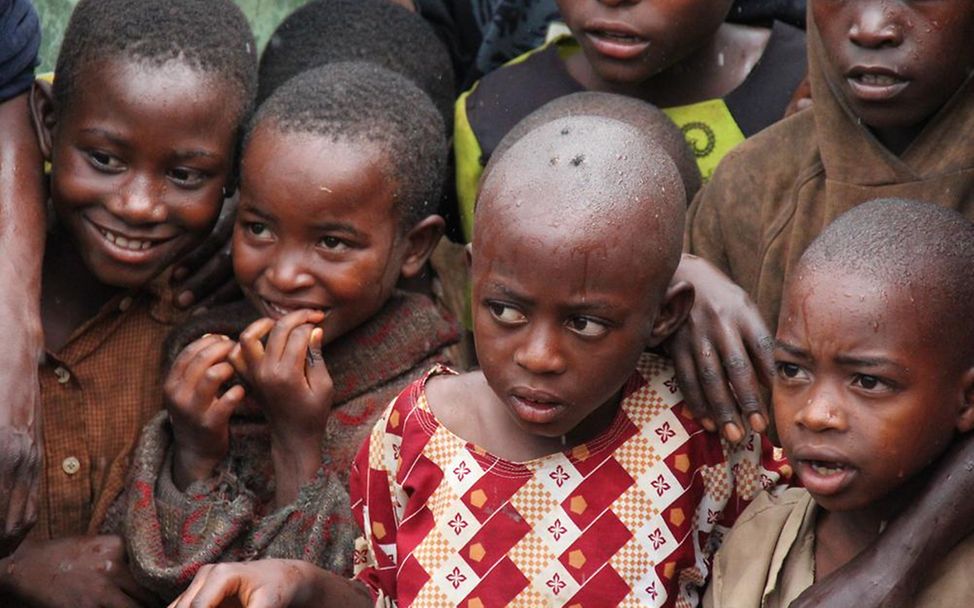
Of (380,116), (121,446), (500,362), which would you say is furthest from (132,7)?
(500,362)

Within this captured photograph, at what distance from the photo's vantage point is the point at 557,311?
3129 millimetres

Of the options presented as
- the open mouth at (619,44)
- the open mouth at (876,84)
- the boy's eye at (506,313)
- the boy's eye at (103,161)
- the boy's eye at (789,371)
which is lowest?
the boy's eye at (103,161)

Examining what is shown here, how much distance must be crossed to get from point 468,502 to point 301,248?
0.89 metres

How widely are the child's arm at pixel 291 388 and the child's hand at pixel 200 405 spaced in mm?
65

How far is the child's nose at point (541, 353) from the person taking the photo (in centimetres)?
310

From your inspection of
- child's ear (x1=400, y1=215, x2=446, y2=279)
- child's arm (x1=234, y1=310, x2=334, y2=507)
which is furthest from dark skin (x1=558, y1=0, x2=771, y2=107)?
child's arm (x1=234, y1=310, x2=334, y2=507)

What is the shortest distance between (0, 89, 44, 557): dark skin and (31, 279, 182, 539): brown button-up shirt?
0.36 m

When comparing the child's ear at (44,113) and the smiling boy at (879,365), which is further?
the child's ear at (44,113)

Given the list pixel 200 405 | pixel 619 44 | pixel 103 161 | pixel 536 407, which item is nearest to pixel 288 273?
pixel 200 405

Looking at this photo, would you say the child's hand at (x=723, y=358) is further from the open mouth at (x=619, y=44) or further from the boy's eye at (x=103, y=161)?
the boy's eye at (x=103, y=161)

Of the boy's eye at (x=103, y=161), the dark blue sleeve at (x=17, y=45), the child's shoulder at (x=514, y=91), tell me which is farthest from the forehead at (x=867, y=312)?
the dark blue sleeve at (x=17, y=45)

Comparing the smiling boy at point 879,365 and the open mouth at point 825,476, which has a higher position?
the smiling boy at point 879,365

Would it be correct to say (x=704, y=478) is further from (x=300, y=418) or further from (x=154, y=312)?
(x=154, y=312)

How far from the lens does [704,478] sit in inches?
132
